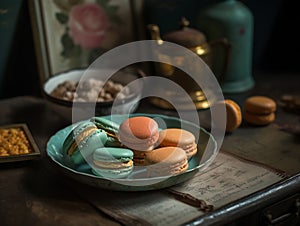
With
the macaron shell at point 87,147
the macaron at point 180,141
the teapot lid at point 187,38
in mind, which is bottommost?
the macaron at point 180,141

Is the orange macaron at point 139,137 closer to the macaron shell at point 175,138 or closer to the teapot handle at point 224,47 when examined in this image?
the macaron shell at point 175,138

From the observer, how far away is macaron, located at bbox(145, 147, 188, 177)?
2.86 ft

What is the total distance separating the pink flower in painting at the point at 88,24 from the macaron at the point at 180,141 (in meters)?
0.46

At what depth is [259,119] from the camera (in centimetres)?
115

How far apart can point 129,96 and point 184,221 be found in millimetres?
393

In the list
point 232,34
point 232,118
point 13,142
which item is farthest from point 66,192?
point 232,34

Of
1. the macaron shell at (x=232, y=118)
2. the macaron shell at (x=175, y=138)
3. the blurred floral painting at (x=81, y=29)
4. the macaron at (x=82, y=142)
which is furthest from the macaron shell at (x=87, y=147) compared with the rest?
the blurred floral painting at (x=81, y=29)

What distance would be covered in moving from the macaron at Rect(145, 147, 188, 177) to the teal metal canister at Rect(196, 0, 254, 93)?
44 cm

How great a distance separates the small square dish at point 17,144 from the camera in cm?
96

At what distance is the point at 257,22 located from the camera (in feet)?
5.25

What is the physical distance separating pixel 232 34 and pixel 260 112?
28cm

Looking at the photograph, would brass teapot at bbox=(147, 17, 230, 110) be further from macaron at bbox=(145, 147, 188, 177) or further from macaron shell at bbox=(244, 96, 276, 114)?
macaron at bbox=(145, 147, 188, 177)

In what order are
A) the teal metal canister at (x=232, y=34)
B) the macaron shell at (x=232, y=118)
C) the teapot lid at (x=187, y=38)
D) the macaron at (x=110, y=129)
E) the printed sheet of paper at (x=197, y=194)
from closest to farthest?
the printed sheet of paper at (x=197, y=194), the macaron at (x=110, y=129), the macaron shell at (x=232, y=118), the teapot lid at (x=187, y=38), the teal metal canister at (x=232, y=34)

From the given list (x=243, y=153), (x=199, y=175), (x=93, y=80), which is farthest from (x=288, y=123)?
(x=93, y=80)
